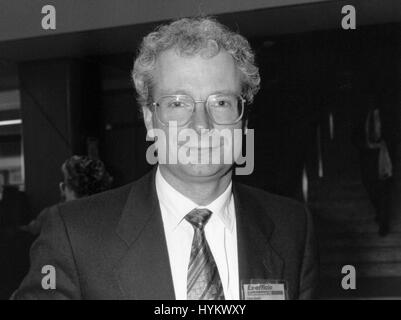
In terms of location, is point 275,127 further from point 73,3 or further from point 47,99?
point 73,3

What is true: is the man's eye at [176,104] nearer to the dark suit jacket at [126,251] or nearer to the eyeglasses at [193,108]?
the eyeglasses at [193,108]

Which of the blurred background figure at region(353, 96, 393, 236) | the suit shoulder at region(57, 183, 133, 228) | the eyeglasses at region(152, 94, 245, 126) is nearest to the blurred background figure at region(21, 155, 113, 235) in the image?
the suit shoulder at region(57, 183, 133, 228)

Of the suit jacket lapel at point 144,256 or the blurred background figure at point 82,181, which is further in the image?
the blurred background figure at point 82,181

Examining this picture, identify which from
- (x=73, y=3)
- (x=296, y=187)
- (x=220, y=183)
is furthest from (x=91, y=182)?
(x=296, y=187)

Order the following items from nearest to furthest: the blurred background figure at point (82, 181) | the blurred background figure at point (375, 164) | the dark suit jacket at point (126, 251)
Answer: the dark suit jacket at point (126, 251) < the blurred background figure at point (82, 181) < the blurred background figure at point (375, 164)

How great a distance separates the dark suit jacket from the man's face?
110 millimetres

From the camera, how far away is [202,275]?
949 millimetres

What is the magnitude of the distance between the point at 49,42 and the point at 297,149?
199cm

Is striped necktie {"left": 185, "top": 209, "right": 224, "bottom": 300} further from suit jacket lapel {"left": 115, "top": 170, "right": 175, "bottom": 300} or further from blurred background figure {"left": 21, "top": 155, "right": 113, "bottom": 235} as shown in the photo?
blurred background figure {"left": 21, "top": 155, "right": 113, "bottom": 235}

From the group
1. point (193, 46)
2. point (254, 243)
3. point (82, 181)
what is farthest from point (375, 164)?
point (193, 46)

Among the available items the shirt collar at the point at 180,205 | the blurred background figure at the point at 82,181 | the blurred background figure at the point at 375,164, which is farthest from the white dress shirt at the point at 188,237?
the blurred background figure at the point at 375,164

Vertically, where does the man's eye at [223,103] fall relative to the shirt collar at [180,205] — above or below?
above

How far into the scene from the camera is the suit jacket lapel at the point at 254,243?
3.21 feet

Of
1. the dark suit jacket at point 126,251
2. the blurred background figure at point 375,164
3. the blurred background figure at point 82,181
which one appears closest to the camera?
the dark suit jacket at point 126,251
